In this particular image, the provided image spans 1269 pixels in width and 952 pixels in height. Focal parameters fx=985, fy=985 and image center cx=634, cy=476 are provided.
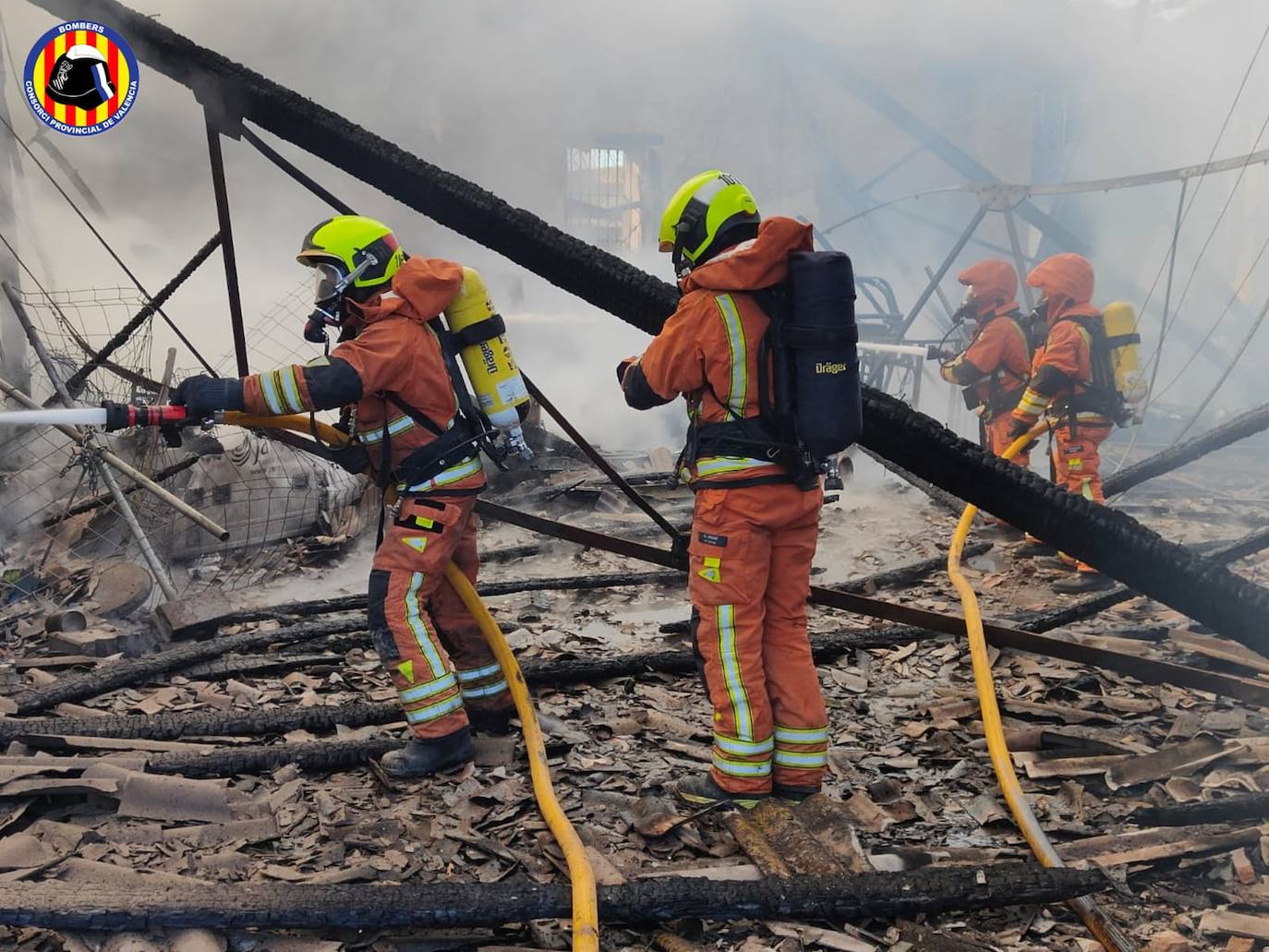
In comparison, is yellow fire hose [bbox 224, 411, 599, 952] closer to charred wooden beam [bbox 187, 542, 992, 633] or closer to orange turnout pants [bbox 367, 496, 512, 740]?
orange turnout pants [bbox 367, 496, 512, 740]

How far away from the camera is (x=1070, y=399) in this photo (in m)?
7.08

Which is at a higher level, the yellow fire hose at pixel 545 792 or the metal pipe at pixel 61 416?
the metal pipe at pixel 61 416

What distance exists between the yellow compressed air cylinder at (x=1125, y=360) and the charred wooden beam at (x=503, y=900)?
505cm

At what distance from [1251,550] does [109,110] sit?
31.8 feet

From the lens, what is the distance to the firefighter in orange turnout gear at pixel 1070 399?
6953mm

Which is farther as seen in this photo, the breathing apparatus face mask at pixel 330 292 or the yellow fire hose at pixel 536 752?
the breathing apparatus face mask at pixel 330 292

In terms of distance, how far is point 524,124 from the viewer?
15.8m

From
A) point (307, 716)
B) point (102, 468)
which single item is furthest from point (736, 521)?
point (102, 468)

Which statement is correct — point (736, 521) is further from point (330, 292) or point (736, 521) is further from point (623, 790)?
point (330, 292)

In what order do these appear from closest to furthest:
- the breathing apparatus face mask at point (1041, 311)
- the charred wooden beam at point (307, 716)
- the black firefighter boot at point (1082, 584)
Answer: the charred wooden beam at point (307, 716) → the black firefighter boot at point (1082, 584) → the breathing apparatus face mask at point (1041, 311)

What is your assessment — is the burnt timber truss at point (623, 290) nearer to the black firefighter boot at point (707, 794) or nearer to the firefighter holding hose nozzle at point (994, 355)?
the black firefighter boot at point (707, 794)

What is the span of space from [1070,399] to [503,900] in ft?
19.3

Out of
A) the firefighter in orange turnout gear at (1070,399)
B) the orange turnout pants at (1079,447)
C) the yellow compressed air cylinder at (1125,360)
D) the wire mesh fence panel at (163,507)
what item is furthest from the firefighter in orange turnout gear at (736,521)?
the yellow compressed air cylinder at (1125,360)

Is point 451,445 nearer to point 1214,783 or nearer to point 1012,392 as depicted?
point 1214,783
